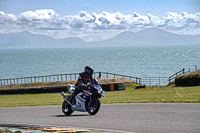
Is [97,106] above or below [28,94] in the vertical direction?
above

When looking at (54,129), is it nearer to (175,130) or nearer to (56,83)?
(175,130)

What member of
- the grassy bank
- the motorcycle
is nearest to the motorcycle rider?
the motorcycle

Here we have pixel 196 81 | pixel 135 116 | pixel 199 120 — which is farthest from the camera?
pixel 196 81

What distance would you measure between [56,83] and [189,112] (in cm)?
3430

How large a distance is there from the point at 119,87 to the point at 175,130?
2911 centimetres

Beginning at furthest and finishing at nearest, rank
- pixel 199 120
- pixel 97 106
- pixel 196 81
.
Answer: pixel 196 81 → pixel 97 106 → pixel 199 120

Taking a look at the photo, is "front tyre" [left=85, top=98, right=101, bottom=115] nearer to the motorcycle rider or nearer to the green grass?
the motorcycle rider

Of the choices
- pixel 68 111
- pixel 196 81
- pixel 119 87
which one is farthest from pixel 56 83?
pixel 68 111

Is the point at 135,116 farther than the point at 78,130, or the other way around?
the point at 135,116

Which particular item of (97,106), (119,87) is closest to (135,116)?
(97,106)

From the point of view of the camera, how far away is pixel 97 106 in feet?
39.1

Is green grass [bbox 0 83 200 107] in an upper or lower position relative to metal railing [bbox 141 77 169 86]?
upper

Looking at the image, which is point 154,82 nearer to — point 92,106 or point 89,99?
point 92,106

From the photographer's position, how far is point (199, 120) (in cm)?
963
